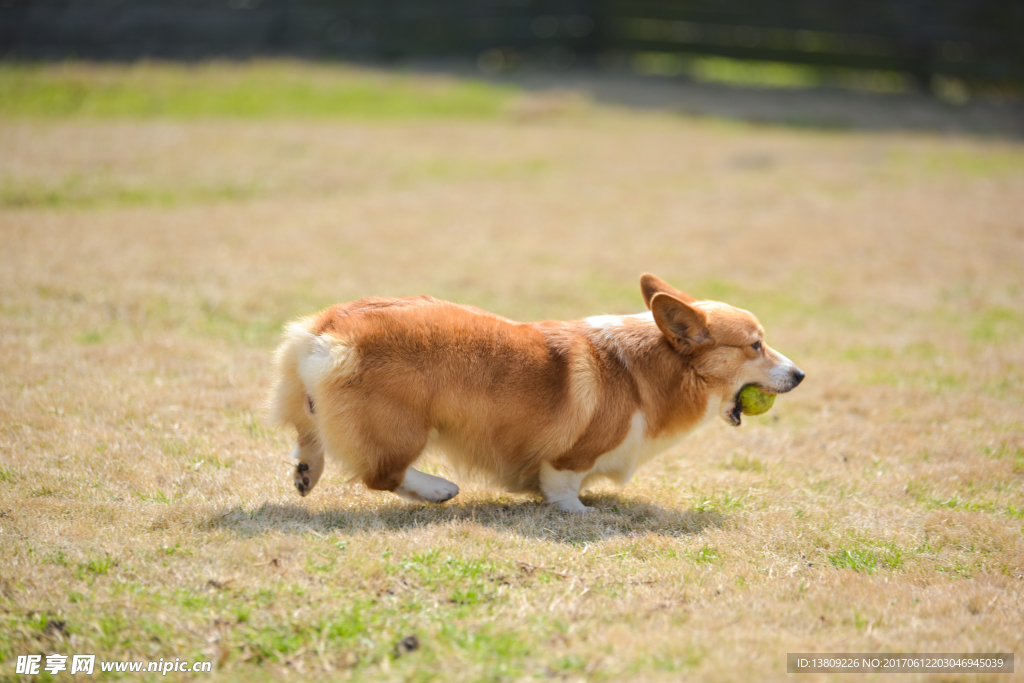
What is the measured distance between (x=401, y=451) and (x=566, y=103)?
38.3ft

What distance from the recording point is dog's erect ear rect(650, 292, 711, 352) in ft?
13.1

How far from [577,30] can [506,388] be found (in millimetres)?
15114

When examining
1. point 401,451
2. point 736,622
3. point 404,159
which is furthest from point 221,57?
point 736,622

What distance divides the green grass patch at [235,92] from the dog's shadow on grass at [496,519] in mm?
9742

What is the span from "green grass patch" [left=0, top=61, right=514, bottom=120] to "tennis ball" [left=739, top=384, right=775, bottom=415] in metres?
10.1

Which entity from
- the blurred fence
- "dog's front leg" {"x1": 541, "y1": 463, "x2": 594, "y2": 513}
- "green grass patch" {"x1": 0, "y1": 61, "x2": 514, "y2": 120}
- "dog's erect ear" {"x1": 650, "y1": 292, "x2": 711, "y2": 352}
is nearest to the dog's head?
"dog's erect ear" {"x1": 650, "y1": 292, "x2": 711, "y2": 352}

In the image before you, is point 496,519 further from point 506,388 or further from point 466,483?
point 506,388

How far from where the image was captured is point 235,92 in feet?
42.7

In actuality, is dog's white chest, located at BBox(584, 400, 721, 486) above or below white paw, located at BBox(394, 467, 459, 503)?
above

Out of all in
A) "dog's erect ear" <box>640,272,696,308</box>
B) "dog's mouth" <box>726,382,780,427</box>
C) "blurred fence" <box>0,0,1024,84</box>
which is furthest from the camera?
"blurred fence" <box>0,0,1024,84</box>

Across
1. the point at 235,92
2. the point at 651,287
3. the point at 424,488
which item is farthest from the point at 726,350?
the point at 235,92

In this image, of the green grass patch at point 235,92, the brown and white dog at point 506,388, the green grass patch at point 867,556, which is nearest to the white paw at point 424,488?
the brown and white dog at point 506,388

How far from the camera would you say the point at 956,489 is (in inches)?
177

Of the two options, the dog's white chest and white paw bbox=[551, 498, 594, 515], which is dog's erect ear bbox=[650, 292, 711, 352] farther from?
white paw bbox=[551, 498, 594, 515]
